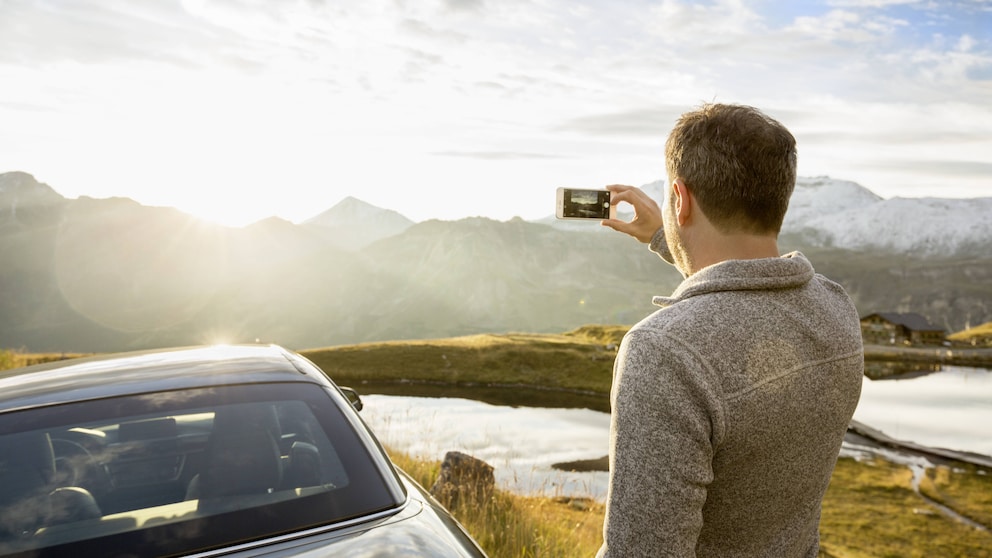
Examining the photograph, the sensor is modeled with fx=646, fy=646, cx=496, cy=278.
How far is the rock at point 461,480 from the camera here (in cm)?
778

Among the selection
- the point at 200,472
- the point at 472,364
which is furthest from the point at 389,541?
the point at 472,364

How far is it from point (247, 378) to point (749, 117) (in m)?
2.86

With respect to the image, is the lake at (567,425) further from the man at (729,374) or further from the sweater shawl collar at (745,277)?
the sweater shawl collar at (745,277)

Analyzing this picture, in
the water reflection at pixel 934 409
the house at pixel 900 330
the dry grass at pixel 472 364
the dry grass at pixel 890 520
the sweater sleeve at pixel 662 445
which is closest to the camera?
the sweater sleeve at pixel 662 445

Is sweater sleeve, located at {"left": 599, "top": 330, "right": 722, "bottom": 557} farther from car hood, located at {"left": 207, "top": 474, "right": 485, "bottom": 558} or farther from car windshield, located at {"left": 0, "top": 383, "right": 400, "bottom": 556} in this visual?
car windshield, located at {"left": 0, "top": 383, "right": 400, "bottom": 556}

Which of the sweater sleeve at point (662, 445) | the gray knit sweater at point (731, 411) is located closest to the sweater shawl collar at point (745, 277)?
the gray knit sweater at point (731, 411)

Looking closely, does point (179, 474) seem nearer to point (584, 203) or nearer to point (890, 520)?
point (584, 203)

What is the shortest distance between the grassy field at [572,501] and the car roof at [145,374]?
118 inches

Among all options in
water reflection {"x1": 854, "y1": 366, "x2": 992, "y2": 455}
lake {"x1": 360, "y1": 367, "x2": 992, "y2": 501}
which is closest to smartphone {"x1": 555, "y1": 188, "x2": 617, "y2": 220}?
lake {"x1": 360, "y1": 367, "x2": 992, "y2": 501}

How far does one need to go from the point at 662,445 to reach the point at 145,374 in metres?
3.11

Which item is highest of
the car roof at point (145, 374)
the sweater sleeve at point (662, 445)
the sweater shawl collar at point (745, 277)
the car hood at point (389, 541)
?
the sweater shawl collar at point (745, 277)

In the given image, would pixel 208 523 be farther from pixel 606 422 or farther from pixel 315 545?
pixel 606 422

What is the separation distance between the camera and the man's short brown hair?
5.82 ft

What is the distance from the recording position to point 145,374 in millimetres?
3588
